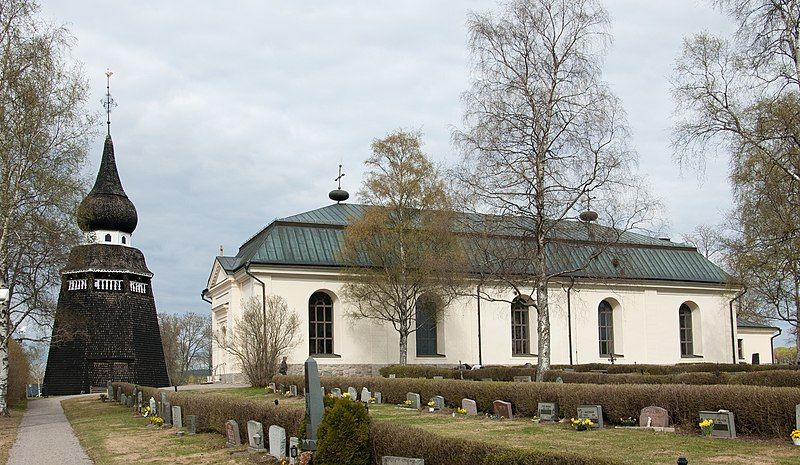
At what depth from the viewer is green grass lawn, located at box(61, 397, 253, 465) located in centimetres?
1463

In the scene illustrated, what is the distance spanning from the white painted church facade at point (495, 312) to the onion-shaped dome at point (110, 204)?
563 cm

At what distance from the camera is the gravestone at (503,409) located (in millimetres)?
18484

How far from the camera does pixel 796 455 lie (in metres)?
12.0

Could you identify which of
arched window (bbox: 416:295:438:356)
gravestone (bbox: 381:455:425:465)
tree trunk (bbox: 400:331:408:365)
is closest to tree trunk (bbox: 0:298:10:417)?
tree trunk (bbox: 400:331:408:365)

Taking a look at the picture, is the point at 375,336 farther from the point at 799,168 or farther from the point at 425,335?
the point at 799,168

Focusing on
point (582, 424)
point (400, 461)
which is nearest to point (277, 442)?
point (400, 461)

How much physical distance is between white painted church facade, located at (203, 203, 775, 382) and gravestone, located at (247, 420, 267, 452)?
17993mm

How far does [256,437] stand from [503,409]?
6.25m

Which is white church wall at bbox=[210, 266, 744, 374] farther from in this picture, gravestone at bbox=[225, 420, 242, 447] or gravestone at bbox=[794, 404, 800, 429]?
gravestone at bbox=[794, 404, 800, 429]

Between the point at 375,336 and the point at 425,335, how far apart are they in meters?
2.84

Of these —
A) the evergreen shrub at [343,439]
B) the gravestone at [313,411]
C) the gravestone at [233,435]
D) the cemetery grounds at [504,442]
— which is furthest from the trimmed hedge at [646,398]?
the evergreen shrub at [343,439]

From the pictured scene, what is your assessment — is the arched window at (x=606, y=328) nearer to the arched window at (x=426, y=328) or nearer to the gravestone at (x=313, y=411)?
the arched window at (x=426, y=328)

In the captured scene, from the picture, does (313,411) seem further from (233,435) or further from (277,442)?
(233,435)

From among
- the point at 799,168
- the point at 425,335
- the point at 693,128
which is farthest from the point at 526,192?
the point at 425,335
